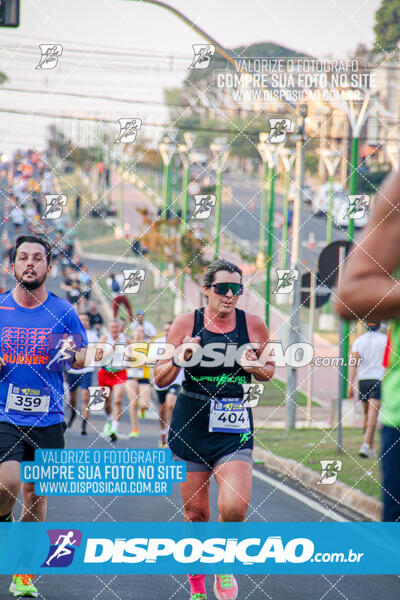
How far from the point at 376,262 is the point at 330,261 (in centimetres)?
943

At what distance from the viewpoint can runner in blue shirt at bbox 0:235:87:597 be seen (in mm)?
5629

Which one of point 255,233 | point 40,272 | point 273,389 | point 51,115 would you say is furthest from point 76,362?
point 255,233

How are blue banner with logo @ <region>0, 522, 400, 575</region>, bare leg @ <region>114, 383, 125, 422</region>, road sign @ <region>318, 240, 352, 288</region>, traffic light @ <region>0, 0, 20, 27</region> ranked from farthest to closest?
bare leg @ <region>114, 383, 125, 422</region> → road sign @ <region>318, 240, 352, 288</region> → traffic light @ <region>0, 0, 20, 27</region> → blue banner with logo @ <region>0, 522, 400, 575</region>

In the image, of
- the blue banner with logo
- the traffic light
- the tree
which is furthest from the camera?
the tree

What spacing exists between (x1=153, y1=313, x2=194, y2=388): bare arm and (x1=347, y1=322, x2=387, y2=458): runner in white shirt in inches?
229

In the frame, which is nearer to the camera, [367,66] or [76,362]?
[76,362]

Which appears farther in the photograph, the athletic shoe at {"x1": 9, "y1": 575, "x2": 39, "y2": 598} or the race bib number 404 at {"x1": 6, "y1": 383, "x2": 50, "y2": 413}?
the athletic shoe at {"x1": 9, "y1": 575, "x2": 39, "y2": 598}

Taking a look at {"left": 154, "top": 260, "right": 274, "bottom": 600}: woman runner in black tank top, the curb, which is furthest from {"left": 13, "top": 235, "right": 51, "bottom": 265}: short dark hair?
the curb

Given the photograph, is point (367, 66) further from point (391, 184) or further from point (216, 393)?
point (391, 184)

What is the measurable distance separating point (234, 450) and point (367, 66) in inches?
249

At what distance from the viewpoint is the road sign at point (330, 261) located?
36.3ft

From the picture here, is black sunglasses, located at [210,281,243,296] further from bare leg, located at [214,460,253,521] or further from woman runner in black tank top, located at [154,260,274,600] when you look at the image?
bare leg, located at [214,460,253,521]

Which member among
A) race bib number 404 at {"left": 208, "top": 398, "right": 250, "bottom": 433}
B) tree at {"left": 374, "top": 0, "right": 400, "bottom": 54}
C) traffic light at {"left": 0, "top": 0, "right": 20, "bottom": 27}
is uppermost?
tree at {"left": 374, "top": 0, "right": 400, "bottom": 54}

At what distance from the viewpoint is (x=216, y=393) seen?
18.1ft
